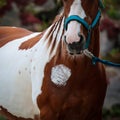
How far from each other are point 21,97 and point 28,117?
0.68 ft

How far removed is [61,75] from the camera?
3977 mm

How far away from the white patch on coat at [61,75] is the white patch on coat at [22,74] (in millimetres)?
129

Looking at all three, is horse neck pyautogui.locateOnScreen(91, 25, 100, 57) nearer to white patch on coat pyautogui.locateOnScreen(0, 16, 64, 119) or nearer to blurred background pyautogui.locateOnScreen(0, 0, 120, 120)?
white patch on coat pyautogui.locateOnScreen(0, 16, 64, 119)

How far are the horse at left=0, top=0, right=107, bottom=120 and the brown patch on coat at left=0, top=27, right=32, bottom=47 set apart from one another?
532 millimetres

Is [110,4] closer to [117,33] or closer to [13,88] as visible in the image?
[117,33]

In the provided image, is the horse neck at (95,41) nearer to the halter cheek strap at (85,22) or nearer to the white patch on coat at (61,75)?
the halter cheek strap at (85,22)

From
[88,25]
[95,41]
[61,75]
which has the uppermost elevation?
[88,25]

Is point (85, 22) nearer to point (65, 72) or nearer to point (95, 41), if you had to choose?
point (95, 41)

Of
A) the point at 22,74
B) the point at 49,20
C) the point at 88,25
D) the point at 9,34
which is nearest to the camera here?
the point at 88,25

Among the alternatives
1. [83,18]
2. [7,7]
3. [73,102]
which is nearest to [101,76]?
[73,102]

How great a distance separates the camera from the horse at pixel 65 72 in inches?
145

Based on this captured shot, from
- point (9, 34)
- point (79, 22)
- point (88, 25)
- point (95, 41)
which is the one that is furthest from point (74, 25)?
point (9, 34)

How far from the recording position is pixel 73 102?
3.96 metres

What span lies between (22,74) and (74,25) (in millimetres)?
943
